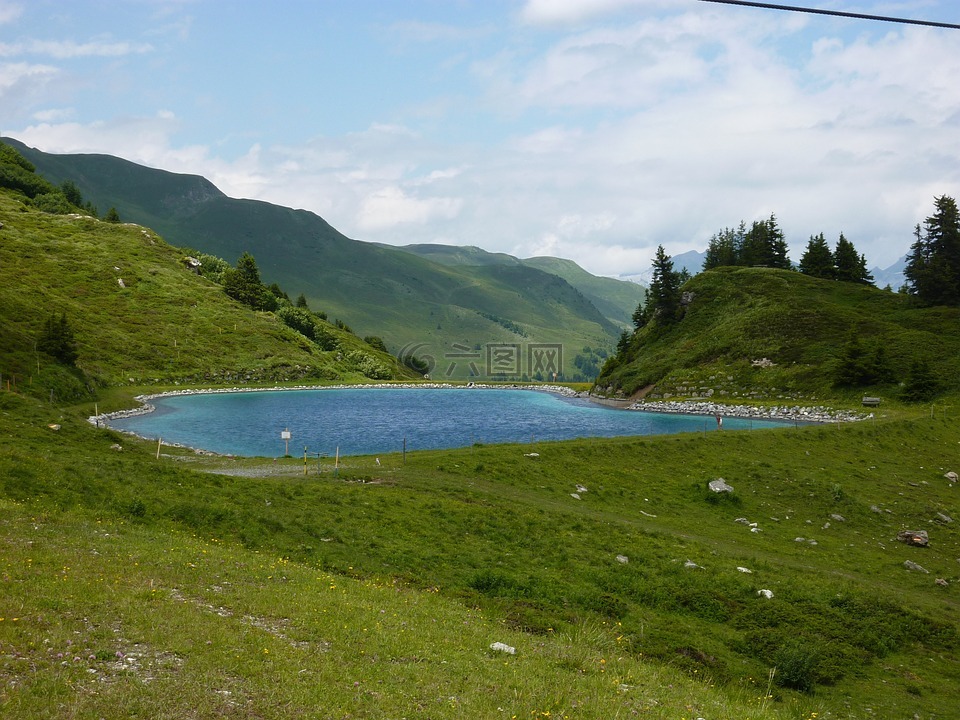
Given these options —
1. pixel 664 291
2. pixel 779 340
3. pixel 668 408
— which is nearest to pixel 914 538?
pixel 668 408

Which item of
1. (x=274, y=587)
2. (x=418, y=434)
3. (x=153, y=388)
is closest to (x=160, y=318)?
(x=153, y=388)

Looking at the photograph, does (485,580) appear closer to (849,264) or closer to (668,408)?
(668,408)

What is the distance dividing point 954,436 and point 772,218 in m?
108

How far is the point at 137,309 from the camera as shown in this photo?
148 m

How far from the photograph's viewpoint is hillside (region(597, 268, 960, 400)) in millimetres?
89375

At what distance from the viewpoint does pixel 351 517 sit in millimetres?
26766

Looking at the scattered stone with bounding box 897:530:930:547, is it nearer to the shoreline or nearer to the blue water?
the blue water

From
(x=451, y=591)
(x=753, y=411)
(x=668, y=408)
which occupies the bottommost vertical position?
(x=451, y=591)

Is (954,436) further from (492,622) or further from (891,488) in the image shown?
(492,622)

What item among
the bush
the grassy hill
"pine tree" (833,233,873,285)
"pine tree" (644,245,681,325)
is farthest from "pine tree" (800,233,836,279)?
the bush

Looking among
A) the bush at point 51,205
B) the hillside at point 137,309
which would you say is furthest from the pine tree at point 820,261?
the bush at point 51,205

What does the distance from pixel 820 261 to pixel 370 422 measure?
11390 cm

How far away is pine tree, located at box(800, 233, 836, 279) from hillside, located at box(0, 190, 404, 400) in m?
122

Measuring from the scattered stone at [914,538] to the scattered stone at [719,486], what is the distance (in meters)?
9.43
